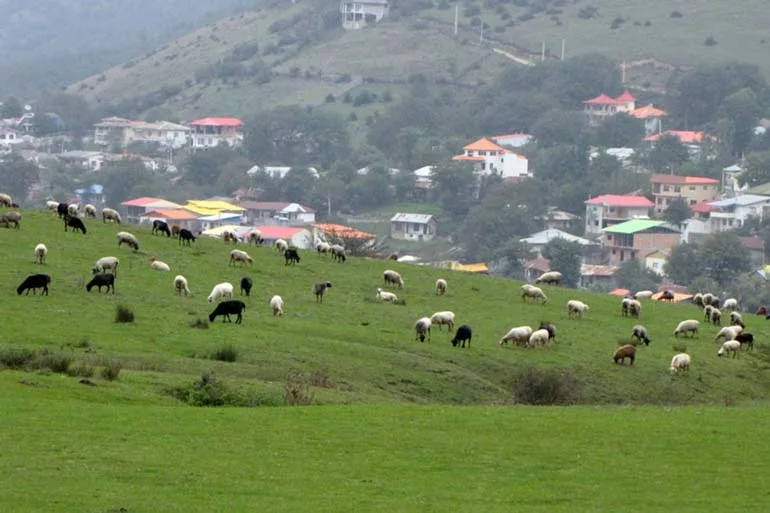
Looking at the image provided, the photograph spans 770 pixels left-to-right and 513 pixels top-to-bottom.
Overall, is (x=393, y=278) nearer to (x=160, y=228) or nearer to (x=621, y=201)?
(x=160, y=228)

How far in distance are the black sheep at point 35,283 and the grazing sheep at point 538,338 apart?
34.4 feet

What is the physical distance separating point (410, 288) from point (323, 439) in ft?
76.2

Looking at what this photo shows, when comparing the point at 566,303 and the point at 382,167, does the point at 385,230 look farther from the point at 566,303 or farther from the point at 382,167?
the point at 566,303

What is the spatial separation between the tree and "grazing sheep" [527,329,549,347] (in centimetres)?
7020

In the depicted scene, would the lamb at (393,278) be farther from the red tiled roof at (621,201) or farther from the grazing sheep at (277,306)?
the red tiled roof at (621,201)

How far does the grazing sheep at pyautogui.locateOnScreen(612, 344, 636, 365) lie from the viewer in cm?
3634

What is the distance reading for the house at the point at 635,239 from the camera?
4813 inches

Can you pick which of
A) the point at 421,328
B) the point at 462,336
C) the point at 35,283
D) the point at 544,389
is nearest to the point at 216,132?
the point at 35,283

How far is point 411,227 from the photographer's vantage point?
428 feet

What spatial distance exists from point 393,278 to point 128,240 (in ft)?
22.9

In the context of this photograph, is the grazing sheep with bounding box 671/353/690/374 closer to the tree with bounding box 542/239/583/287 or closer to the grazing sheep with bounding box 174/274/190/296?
the grazing sheep with bounding box 174/274/190/296

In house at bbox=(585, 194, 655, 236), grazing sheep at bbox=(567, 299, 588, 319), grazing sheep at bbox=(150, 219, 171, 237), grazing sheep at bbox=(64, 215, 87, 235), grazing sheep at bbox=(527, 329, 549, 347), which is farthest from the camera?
house at bbox=(585, 194, 655, 236)

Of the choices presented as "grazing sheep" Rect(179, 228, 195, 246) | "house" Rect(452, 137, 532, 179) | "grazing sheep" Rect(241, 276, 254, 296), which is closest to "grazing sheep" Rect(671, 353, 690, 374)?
"grazing sheep" Rect(241, 276, 254, 296)

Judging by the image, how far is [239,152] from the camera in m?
162
